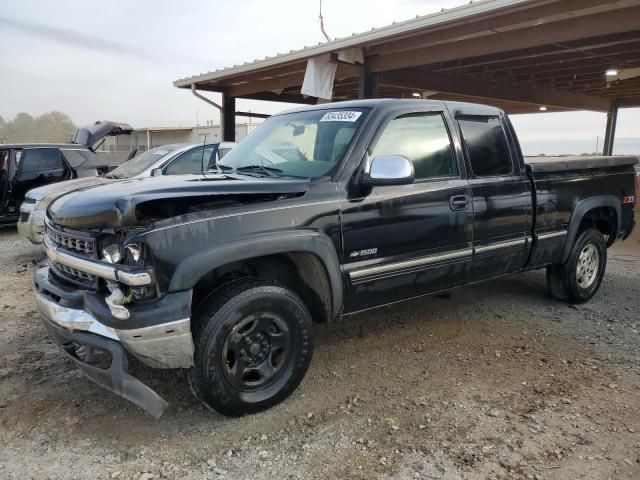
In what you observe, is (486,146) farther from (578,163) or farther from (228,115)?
(228,115)

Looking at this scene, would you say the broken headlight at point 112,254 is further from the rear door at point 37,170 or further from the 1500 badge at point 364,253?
the rear door at point 37,170

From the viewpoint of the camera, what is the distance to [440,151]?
3.81 m

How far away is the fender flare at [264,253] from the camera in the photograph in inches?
103

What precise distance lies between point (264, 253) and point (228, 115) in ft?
39.4

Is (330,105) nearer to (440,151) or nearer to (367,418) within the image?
(440,151)

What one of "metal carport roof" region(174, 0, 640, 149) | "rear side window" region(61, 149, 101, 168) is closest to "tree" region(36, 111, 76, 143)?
"metal carport roof" region(174, 0, 640, 149)

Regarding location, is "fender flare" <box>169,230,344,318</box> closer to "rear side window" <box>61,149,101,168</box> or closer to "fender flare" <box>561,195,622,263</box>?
"fender flare" <box>561,195,622,263</box>

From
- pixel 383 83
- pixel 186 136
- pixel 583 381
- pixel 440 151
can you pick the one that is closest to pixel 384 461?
pixel 583 381

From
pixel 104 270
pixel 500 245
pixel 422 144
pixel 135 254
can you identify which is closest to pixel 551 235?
pixel 500 245

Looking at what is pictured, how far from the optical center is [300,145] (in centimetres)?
370

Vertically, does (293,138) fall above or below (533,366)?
above

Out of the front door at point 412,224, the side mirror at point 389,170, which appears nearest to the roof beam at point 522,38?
the front door at point 412,224

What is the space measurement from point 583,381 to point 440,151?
75.9 inches

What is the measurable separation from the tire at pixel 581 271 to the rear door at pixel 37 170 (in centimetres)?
883
